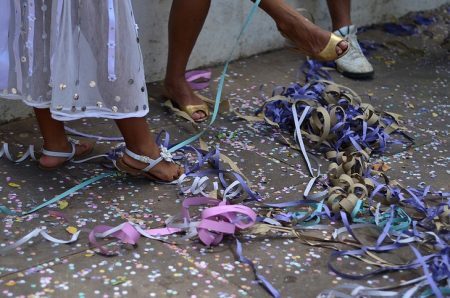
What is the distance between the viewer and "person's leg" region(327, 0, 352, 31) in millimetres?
4418

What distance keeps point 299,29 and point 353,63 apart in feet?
3.54

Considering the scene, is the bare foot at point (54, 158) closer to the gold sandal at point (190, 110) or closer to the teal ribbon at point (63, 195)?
the teal ribbon at point (63, 195)

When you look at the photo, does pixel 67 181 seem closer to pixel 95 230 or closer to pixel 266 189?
pixel 95 230

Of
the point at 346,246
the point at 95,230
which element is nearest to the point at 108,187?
the point at 95,230

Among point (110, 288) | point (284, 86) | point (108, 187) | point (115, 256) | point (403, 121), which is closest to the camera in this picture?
point (110, 288)

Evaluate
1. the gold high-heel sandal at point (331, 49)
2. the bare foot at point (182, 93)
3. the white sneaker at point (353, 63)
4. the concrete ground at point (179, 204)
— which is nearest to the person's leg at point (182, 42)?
the bare foot at point (182, 93)

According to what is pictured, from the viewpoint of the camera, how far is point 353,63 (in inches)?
172

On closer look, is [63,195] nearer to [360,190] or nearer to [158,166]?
[158,166]

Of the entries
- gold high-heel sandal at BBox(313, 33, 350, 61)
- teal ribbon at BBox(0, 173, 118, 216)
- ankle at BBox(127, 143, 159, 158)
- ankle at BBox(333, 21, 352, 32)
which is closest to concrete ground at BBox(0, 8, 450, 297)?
teal ribbon at BBox(0, 173, 118, 216)

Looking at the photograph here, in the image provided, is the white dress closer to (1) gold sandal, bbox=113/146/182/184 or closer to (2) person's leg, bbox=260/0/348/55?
(1) gold sandal, bbox=113/146/182/184

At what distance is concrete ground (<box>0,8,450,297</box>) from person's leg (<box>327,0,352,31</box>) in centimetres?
32

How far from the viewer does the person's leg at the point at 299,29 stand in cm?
333

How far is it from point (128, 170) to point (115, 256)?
1.83 feet

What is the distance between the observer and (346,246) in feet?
8.67
